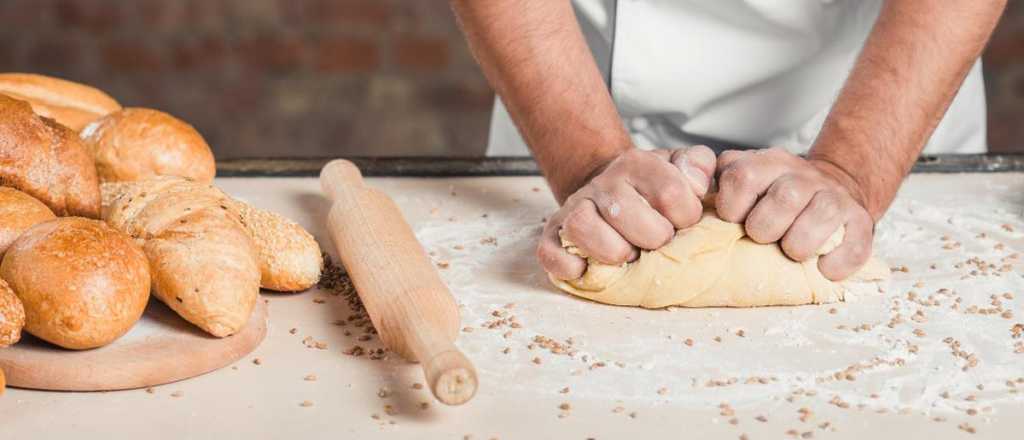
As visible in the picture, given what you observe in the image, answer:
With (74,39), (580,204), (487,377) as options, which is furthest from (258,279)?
(74,39)

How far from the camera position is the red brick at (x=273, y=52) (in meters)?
3.27

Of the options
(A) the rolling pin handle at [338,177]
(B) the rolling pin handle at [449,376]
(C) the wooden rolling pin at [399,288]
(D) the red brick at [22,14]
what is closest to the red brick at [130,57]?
(D) the red brick at [22,14]

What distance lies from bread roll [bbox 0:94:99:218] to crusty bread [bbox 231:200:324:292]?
15 cm

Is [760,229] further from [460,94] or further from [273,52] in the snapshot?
[273,52]

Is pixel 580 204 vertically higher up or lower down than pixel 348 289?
higher up

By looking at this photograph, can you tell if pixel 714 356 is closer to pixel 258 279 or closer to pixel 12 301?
pixel 258 279

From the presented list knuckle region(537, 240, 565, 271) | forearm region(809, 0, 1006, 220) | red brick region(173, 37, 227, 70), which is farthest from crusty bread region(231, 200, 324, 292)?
red brick region(173, 37, 227, 70)

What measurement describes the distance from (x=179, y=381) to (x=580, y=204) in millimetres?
441

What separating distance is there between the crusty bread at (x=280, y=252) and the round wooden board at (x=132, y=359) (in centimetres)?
12

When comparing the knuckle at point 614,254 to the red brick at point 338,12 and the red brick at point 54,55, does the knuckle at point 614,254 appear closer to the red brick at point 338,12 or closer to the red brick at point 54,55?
the red brick at point 338,12

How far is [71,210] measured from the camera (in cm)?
118

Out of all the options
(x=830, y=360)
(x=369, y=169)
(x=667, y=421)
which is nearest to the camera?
(x=667, y=421)

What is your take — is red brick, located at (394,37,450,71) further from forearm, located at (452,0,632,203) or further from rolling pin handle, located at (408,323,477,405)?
rolling pin handle, located at (408,323,477,405)

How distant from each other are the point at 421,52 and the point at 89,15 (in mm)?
930
